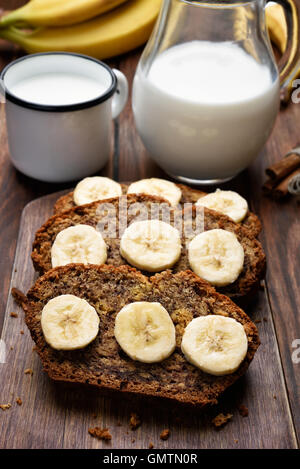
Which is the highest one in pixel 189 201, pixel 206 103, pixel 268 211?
pixel 206 103

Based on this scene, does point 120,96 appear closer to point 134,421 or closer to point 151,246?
point 151,246

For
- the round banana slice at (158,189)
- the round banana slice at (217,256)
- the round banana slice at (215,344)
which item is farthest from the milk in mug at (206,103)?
the round banana slice at (215,344)

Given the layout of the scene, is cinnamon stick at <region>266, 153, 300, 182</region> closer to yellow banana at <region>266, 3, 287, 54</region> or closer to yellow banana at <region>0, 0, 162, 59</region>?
yellow banana at <region>266, 3, 287, 54</region>

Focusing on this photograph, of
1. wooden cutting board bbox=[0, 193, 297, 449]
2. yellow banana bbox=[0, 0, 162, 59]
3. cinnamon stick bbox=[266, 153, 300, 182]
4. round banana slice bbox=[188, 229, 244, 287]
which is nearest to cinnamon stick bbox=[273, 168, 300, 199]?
cinnamon stick bbox=[266, 153, 300, 182]

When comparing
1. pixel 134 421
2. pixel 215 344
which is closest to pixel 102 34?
pixel 215 344

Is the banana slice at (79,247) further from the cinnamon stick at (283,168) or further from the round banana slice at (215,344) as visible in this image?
the cinnamon stick at (283,168)

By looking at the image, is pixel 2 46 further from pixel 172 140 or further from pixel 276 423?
pixel 276 423

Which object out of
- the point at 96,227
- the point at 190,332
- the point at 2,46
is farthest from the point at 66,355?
the point at 2,46
